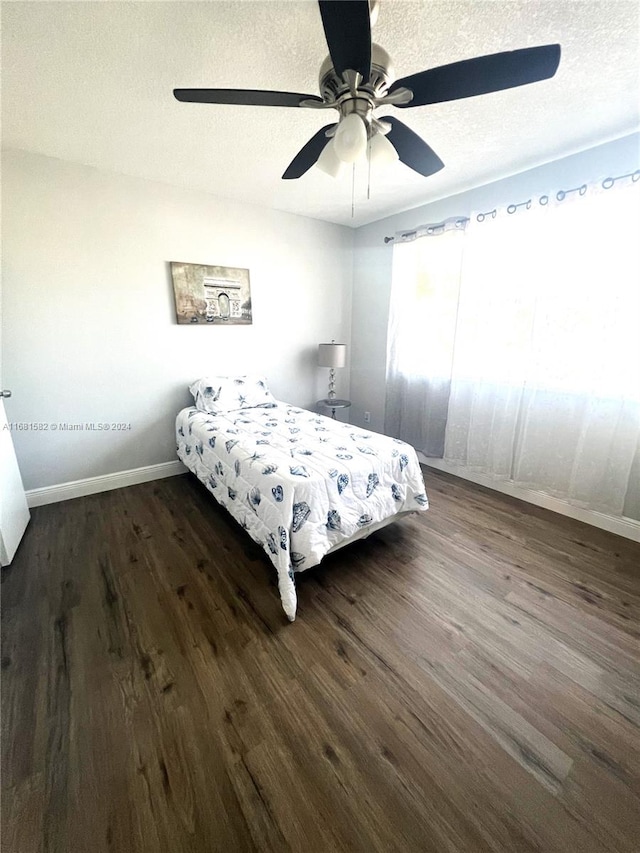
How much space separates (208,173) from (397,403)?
2699 mm

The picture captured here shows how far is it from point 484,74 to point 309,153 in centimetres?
79

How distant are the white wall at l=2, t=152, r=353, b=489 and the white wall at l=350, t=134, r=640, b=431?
2.41ft

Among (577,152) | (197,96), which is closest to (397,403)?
(577,152)

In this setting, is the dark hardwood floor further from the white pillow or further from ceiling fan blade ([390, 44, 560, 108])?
ceiling fan blade ([390, 44, 560, 108])

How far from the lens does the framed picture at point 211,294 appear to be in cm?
295

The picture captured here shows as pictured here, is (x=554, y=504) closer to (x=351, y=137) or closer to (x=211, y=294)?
(x=351, y=137)

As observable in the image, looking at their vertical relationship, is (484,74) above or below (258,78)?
below

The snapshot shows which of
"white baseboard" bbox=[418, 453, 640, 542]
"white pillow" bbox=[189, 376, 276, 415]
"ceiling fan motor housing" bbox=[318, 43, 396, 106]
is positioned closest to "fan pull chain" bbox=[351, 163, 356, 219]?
"ceiling fan motor housing" bbox=[318, 43, 396, 106]

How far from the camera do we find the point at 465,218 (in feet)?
9.30

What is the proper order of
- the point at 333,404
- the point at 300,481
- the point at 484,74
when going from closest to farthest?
the point at 484,74 < the point at 300,481 < the point at 333,404

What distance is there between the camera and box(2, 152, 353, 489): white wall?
236cm

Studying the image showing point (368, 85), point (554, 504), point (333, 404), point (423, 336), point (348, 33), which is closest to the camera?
point (348, 33)

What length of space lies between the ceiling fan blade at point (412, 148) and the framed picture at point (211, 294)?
79.6 inches

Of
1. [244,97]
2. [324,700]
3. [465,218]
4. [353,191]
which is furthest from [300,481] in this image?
[465,218]
